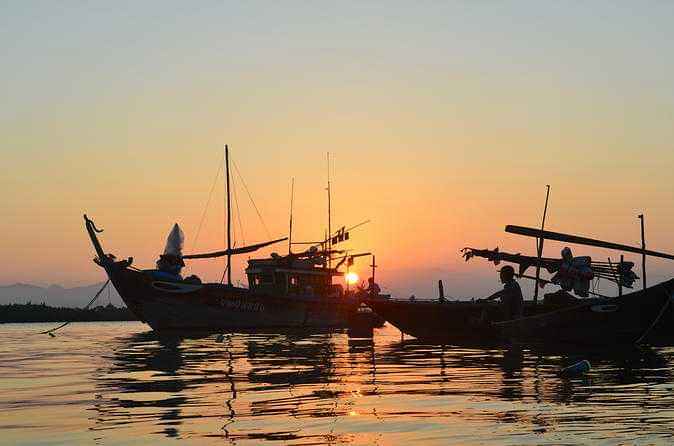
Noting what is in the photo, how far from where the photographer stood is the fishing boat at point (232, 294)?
65062mm

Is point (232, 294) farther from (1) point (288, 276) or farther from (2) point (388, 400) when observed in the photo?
(2) point (388, 400)

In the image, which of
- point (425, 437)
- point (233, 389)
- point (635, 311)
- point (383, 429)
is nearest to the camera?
point (425, 437)

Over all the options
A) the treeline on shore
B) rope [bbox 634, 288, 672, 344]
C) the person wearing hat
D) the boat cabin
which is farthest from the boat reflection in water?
the treeline on shore

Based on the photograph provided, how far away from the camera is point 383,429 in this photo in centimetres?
1289

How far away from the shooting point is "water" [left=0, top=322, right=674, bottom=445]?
12.4 m

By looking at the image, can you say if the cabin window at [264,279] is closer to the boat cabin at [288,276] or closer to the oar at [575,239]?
the boat cabin at [288,276]

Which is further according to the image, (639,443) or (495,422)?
(495,422)

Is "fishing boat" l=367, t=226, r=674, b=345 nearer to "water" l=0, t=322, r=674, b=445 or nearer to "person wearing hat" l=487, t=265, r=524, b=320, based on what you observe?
"person wearing hat" l=487, t=265, r=524, b=320

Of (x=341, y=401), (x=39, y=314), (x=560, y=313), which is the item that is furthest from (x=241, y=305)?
(x=39, y=314)

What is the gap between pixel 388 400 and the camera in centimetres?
1662

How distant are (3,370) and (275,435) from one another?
16.2 m

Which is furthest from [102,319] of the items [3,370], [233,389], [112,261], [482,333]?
[233,389]

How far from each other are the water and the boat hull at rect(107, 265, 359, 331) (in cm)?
3598

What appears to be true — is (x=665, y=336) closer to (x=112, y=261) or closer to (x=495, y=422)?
(x=495, y=422)
